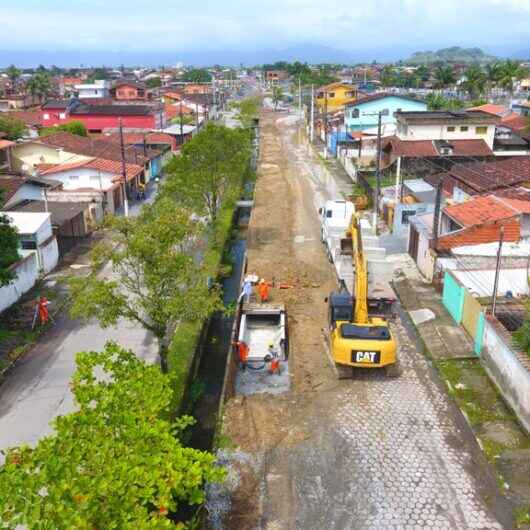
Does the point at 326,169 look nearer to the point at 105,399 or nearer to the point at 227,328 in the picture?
the point at 227,328

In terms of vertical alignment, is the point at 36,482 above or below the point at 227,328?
above

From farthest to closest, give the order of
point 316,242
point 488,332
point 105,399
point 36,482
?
point 316,242
point 488,332
point 105,399
point 36,482

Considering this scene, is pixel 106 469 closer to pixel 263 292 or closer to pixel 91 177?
pixel 263 292

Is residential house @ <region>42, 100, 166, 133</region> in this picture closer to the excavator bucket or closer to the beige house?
the beige house

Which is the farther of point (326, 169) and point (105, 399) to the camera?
point (326, 169)

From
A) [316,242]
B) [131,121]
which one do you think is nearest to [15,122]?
[131,121]

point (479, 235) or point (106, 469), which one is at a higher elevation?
point (106, 469)

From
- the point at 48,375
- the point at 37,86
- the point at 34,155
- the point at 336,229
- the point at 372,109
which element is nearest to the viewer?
the point at 48,375

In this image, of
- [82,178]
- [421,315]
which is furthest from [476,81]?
[421,315]
